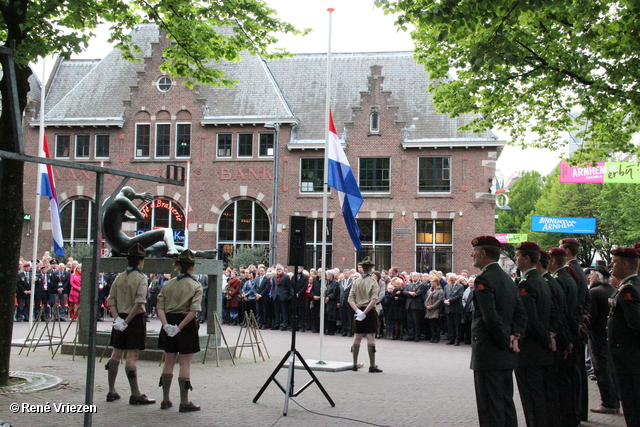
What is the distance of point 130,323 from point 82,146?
88.6 feet

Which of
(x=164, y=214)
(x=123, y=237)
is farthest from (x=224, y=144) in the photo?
(x=123, y=237)

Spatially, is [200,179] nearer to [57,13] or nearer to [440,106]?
[440,106]

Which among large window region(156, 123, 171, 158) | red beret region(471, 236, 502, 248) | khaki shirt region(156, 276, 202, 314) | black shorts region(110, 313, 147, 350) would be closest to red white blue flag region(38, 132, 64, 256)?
black shorts region(110, 313, 147, 350)

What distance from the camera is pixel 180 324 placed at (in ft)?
29.8

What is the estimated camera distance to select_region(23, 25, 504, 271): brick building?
1264 inches

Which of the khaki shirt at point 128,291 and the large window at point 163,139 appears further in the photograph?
the large window at point 163,139

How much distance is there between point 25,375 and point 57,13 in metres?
5.77

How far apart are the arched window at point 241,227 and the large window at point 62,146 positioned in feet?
27.8

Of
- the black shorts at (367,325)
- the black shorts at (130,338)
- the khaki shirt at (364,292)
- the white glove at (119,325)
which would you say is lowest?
the black shorts at (367,325)

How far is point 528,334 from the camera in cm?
755

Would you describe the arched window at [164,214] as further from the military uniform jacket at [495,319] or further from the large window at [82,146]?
the military uniform jacket at [495,319]

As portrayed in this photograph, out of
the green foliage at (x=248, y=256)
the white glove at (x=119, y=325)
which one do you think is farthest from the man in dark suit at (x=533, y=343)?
the green foliage at (x=248, y=256)

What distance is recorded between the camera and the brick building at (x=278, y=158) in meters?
32.1

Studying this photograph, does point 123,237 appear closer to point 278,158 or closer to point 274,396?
point 274,396
